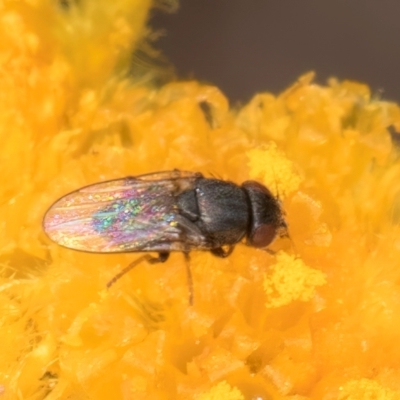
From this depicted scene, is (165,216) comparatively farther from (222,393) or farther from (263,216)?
(222,393)

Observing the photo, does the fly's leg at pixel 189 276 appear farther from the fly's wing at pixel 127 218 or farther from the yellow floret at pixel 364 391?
the yellow floret at pixel 364 391

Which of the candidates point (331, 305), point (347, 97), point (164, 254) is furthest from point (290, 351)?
point (347, 97)

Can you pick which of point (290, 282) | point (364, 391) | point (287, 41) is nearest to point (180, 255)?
point (290, 282)

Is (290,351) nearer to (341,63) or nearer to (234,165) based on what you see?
(234,165)

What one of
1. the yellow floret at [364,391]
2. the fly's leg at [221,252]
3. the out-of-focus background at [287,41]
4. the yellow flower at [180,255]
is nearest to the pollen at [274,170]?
the yellow flower at [180,255]

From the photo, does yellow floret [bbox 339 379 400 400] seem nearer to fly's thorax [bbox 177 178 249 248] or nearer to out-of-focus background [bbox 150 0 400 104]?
fly's thorax [bbox 177 178 249 248]

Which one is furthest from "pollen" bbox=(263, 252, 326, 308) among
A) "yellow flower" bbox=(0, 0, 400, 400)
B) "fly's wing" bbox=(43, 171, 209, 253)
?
"fly's wing" bbox=(43, 171, 209, 253)
